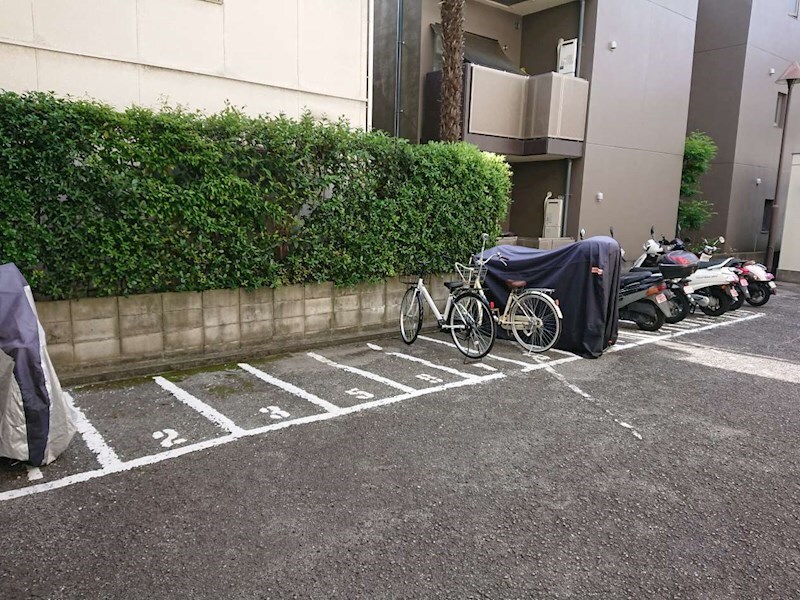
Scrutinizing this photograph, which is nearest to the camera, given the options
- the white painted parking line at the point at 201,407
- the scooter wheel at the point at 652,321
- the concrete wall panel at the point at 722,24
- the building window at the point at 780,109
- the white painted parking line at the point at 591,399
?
the white painted parking line at the point at 201,407

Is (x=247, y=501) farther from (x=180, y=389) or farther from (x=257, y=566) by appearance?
(x=180, y=389)

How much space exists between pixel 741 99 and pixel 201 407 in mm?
16473

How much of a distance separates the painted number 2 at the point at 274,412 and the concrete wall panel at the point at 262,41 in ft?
15.3

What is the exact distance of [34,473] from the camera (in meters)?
3.47

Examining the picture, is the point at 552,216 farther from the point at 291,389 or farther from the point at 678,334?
the point at 291,389

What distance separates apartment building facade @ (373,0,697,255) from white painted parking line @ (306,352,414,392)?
19.9 ft

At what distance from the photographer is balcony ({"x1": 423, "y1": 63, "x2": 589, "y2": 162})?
10.5 meters

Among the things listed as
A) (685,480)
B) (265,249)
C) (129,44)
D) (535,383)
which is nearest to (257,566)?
→ (685,480)

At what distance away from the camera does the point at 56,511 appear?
305 cm

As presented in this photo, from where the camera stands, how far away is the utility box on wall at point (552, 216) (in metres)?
11.7

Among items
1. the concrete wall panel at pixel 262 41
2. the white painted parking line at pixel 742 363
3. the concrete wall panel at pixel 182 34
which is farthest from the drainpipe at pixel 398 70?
the white painted parking line at pixel 742 363

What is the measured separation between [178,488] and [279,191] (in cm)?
364

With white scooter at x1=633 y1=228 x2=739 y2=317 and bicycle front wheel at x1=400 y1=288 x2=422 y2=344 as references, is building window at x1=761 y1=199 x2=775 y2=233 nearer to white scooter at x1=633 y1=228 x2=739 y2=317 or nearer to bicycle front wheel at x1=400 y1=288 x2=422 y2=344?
white scooter at x1=633 y1=228 x2=739 y2=317

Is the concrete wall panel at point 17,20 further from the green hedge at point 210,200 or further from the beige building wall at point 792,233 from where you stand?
the beige building wall at point 792,233
